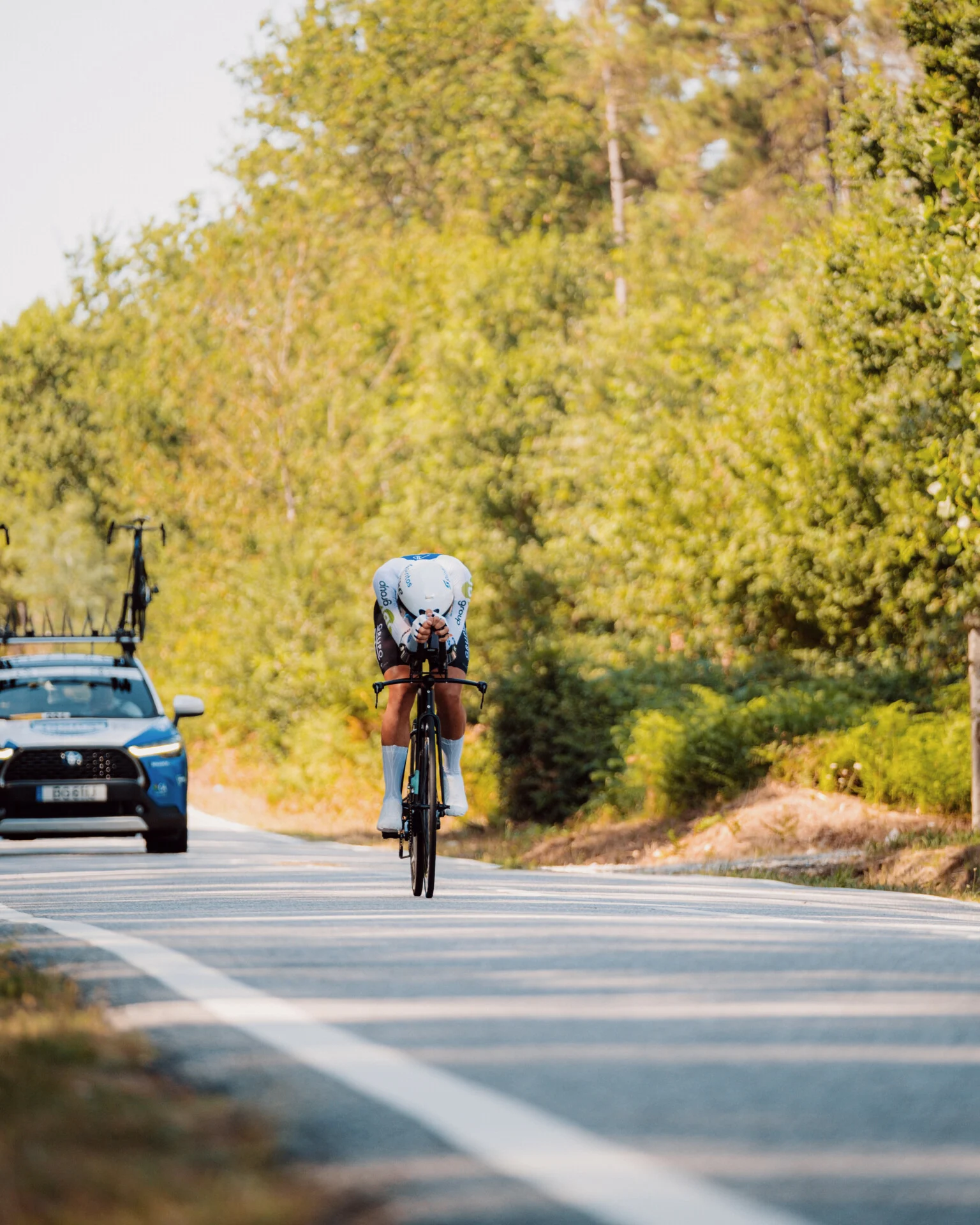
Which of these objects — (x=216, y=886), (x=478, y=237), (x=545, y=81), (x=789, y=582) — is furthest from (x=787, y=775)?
(x=545, y=81)

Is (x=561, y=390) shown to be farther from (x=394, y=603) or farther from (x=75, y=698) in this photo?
(x=394, y=603)

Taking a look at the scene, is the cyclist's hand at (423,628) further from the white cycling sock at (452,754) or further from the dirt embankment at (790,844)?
the dirt embankment at (790,844)

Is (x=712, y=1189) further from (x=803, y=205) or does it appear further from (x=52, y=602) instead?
(x=52, y=602)

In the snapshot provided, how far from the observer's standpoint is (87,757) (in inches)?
681

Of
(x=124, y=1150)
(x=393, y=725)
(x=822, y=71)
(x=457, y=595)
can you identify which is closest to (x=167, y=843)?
(x=393, y=725)

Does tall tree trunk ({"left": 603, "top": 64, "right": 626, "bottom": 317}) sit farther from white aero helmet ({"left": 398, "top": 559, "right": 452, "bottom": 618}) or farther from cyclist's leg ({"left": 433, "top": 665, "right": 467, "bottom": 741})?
white aero helmet ({"left": 398, "top": 559, "right": 452, "bottom": 618})

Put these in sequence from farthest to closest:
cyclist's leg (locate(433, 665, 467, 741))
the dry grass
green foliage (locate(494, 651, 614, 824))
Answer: green foliage (locate(494, 651, 614, 824)) < cyclist's leg (locate(433, 665, 467, 741)) < the dry grass

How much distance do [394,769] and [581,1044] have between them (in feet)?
17.8

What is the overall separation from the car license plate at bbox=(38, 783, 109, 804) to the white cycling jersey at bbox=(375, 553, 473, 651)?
697 cm

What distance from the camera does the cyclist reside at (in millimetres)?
10734

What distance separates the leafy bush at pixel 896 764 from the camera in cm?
2094

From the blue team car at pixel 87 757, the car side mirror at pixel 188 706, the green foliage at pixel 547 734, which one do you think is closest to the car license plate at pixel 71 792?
the blue team car at pixel 87 757

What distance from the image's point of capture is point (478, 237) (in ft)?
171

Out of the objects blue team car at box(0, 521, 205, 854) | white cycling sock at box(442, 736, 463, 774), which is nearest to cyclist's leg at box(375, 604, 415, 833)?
white cycling sock at box(442, 736, 463, 774)
